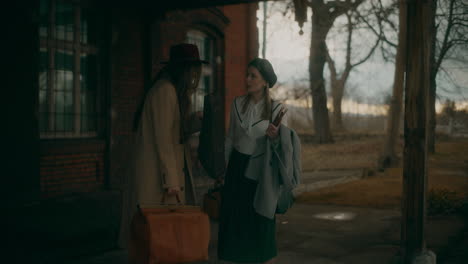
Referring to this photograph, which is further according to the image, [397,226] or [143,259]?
[397,226]

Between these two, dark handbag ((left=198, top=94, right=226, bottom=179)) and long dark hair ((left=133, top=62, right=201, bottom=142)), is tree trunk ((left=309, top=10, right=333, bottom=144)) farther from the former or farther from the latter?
dark handbag ((left=198, top=94, right=226, bottom=179))

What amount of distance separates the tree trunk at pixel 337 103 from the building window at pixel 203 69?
26.8 metres

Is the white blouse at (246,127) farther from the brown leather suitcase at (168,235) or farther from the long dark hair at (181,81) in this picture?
the brown leather suitcase at (168,235)

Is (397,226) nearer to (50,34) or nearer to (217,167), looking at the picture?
(217,167)

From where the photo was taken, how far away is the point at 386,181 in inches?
569

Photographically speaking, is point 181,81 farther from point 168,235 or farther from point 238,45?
point 238,45

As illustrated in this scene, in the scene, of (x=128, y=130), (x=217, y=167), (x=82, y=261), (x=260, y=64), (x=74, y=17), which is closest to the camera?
(x=217, y=167)

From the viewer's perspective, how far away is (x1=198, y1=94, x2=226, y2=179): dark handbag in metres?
4.05

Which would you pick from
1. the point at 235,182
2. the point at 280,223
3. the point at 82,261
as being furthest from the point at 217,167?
the point at 280,223

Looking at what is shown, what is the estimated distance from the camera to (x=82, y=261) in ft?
18.2

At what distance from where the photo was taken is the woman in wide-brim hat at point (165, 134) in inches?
160

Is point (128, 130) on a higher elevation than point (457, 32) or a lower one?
lower

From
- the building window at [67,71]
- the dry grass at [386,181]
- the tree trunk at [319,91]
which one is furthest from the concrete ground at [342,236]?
the tree trunk at [319,91]

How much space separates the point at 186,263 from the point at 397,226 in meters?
5.25
